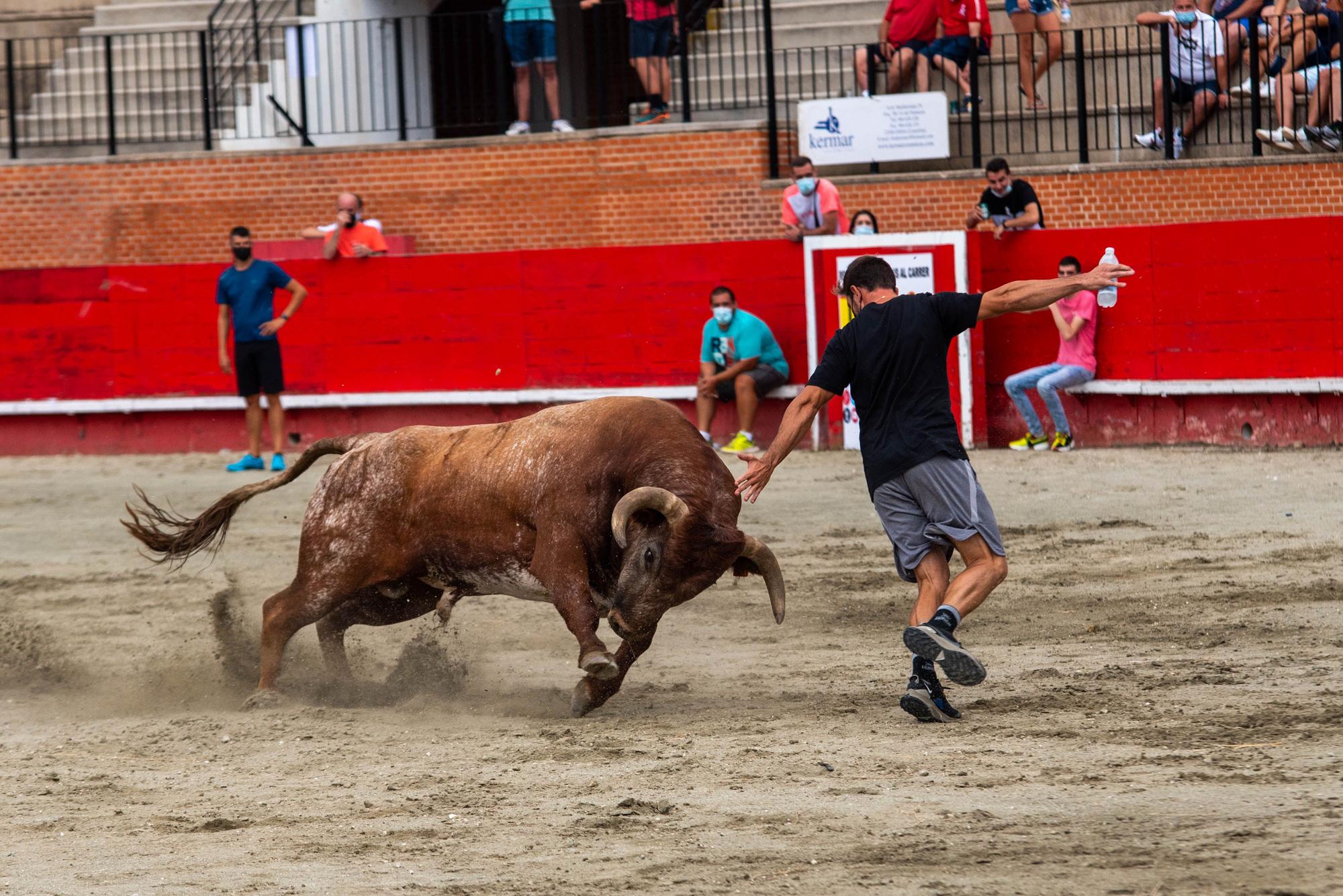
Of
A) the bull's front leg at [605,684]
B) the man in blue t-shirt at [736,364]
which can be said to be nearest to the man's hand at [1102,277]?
the bull's front leg at [605,684]

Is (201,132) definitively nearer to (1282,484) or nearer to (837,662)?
(1282,484)

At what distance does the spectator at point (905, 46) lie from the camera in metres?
15.9

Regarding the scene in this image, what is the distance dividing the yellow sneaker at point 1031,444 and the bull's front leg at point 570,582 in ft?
24.5

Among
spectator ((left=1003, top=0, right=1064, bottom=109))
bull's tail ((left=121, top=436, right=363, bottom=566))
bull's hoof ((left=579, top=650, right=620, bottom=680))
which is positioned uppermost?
spectator ((left=1003, top=0, right=1064, bottom=109))

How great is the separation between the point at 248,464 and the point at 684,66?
5724 mm

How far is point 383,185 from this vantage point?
17.6 m

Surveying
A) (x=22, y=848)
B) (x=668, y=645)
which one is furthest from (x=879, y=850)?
(x=668, y=645)

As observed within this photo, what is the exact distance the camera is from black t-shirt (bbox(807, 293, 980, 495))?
19.9ft

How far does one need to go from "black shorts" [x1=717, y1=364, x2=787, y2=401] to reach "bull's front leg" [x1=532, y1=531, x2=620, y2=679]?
7602mm

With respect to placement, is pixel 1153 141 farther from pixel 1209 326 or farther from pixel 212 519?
pixel 212 519

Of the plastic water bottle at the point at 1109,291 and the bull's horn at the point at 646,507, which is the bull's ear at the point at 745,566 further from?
the plastic water bottle at the point at 1109,291

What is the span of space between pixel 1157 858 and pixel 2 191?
659 inches

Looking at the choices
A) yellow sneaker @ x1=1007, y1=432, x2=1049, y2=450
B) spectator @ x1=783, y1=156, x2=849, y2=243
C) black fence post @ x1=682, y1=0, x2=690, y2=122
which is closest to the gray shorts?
yellow sneaker @ x1=1007, y1=432, x2=1049, y2=450

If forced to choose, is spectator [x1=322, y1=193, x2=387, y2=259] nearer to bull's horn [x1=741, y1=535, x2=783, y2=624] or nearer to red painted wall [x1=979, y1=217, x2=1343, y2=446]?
red painted wall [x1=979, y1=217, x2=1343, y2=446]
